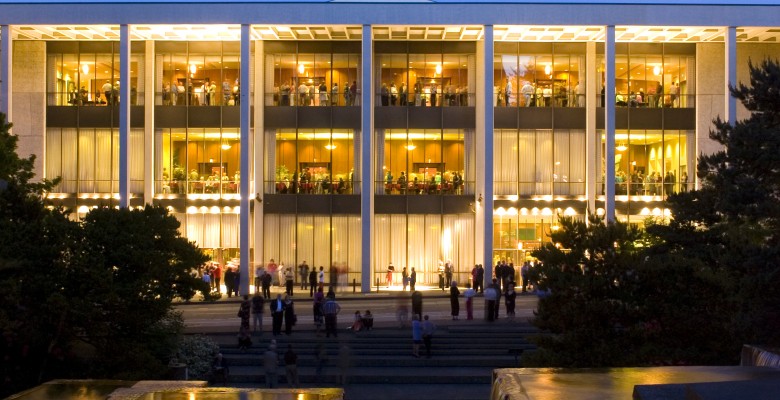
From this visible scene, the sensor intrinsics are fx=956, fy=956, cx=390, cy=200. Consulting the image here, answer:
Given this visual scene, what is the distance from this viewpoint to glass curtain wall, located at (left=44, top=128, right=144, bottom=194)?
47.9 metres

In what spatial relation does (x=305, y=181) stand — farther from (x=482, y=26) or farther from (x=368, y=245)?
(x=482, y=26)

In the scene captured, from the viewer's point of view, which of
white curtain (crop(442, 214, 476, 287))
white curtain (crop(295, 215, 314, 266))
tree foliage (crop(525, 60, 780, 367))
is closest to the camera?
tree foliage (crop(525, 60, 780, 367))

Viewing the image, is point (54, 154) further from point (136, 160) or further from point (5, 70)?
point (5, 70)

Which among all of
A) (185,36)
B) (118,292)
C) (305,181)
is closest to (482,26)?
(305,181)

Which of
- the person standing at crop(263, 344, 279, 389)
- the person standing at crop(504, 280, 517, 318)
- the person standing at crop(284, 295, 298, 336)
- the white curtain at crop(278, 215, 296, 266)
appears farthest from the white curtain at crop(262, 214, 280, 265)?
the person standing at crop(263, 344, 279, 389)

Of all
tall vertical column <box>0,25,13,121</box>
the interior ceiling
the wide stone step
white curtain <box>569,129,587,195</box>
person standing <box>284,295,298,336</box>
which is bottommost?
the wide stone step

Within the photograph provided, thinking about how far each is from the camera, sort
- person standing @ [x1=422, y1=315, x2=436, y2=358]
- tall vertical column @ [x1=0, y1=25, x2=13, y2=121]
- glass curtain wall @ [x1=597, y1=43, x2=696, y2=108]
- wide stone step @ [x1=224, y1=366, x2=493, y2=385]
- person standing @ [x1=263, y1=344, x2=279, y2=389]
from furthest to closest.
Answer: glass curtain wall @ [x1=597, y1=43, x2=696, y2=108], tall vertical column @ [x1=0, y1=25, x2=13, y2=121], person standing @ [x1=422, y1=315, x2=436, y2=358], wide stone step @ [x1=224, y1=366, x2=493, y2=385], person standing @ [x1=263, y1=344, x2=279, y2=389]

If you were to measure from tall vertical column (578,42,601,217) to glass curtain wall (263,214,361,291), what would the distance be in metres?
11.7

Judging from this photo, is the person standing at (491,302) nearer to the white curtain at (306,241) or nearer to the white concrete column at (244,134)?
the white concrete column at (244,134)

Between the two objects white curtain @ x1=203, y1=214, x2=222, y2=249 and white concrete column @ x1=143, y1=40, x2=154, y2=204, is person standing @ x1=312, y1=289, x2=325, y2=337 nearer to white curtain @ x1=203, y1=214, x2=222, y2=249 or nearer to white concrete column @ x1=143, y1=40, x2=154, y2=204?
white curtain @ x1=203, y1=214, x2=222, y2=249

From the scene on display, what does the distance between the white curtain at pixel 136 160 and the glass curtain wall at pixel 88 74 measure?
5.42 feet

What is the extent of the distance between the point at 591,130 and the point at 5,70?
28113 millimetres

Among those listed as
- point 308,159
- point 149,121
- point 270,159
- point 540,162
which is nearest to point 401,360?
point 308,159

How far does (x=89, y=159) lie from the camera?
48.1m
